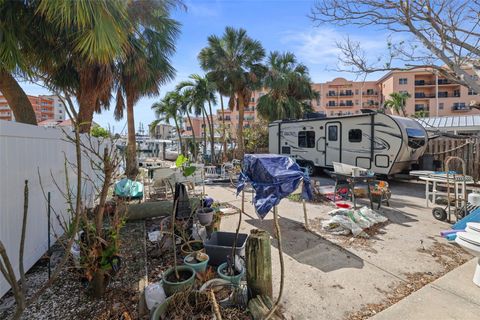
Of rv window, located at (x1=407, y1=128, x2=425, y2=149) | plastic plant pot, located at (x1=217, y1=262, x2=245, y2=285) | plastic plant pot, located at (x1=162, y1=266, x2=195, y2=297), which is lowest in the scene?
plastic plant pot, located at (x1=217, y1=262, x2=245, y2=285)

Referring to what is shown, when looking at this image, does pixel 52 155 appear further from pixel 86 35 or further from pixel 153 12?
pixel 153 12

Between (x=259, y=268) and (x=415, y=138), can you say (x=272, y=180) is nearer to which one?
(x=259, y=268)

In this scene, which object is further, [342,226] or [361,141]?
[361,141]

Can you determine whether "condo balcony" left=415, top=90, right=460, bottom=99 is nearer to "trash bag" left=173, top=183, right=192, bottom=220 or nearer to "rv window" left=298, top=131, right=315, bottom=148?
"rv window" left=298, top=131, right=315, bottom=148

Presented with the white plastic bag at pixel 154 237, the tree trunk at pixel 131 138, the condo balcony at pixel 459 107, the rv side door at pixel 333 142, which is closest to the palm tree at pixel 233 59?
the tree trunk at pixel 131 138

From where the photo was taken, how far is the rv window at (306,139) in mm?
10846

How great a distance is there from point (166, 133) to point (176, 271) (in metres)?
43.4

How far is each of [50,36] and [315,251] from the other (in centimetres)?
654

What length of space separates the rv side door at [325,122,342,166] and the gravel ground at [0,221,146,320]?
848 cm

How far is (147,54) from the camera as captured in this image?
872 cm

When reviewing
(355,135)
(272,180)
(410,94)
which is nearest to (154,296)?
(272,180)

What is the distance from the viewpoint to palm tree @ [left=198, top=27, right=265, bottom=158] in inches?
592

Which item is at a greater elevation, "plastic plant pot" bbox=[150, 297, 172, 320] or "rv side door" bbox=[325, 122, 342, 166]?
"rv side door" bbox=[325, 122, 342, 166]

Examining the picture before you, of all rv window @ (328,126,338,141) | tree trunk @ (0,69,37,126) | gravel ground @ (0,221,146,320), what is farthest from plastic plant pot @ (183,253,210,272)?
rv window @ (328,126,338,141)
